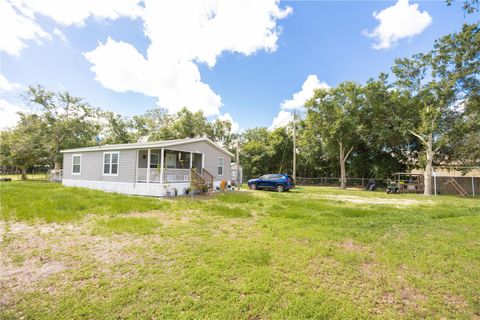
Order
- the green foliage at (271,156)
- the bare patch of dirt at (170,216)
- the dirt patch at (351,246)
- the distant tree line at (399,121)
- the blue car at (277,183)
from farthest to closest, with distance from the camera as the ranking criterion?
1. the green foliage at (271,156)
2. the blue car at (277,183)
3. the distant tree line at (399,121)
4. the bare patch of dirt at (170,216)
5. the dirt patch at (351,246)

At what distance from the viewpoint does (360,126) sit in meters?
19.6

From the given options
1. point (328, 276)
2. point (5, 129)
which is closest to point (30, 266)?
point (328, 276)

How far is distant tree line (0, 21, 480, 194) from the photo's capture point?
1577cm

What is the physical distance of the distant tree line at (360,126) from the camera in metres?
15.8

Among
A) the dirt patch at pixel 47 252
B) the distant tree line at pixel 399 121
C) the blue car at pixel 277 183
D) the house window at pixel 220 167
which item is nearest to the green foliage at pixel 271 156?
the distant tree line at pixel 399 121

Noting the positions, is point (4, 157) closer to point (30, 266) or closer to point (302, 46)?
point (30, 266)

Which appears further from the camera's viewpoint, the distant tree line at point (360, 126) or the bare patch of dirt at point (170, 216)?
the distant tree line at point (360, 126)

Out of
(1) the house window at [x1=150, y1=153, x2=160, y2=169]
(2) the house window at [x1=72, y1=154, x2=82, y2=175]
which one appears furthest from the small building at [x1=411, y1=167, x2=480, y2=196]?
(2) the house window at [x1=72, y1=154, x2=82, y2=175]

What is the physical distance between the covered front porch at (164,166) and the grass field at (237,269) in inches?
238

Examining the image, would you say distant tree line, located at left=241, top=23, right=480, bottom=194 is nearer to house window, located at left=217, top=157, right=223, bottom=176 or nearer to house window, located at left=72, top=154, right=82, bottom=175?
house window, located at left=217, top=157, right=223, bottom=176

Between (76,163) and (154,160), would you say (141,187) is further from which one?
(76,163)

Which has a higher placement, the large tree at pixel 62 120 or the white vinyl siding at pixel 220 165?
the large tree at pixel 62 120

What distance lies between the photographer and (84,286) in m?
2.80

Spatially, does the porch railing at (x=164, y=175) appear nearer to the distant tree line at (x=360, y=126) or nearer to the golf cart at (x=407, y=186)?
the distant tree line at (x=360, y=126)
